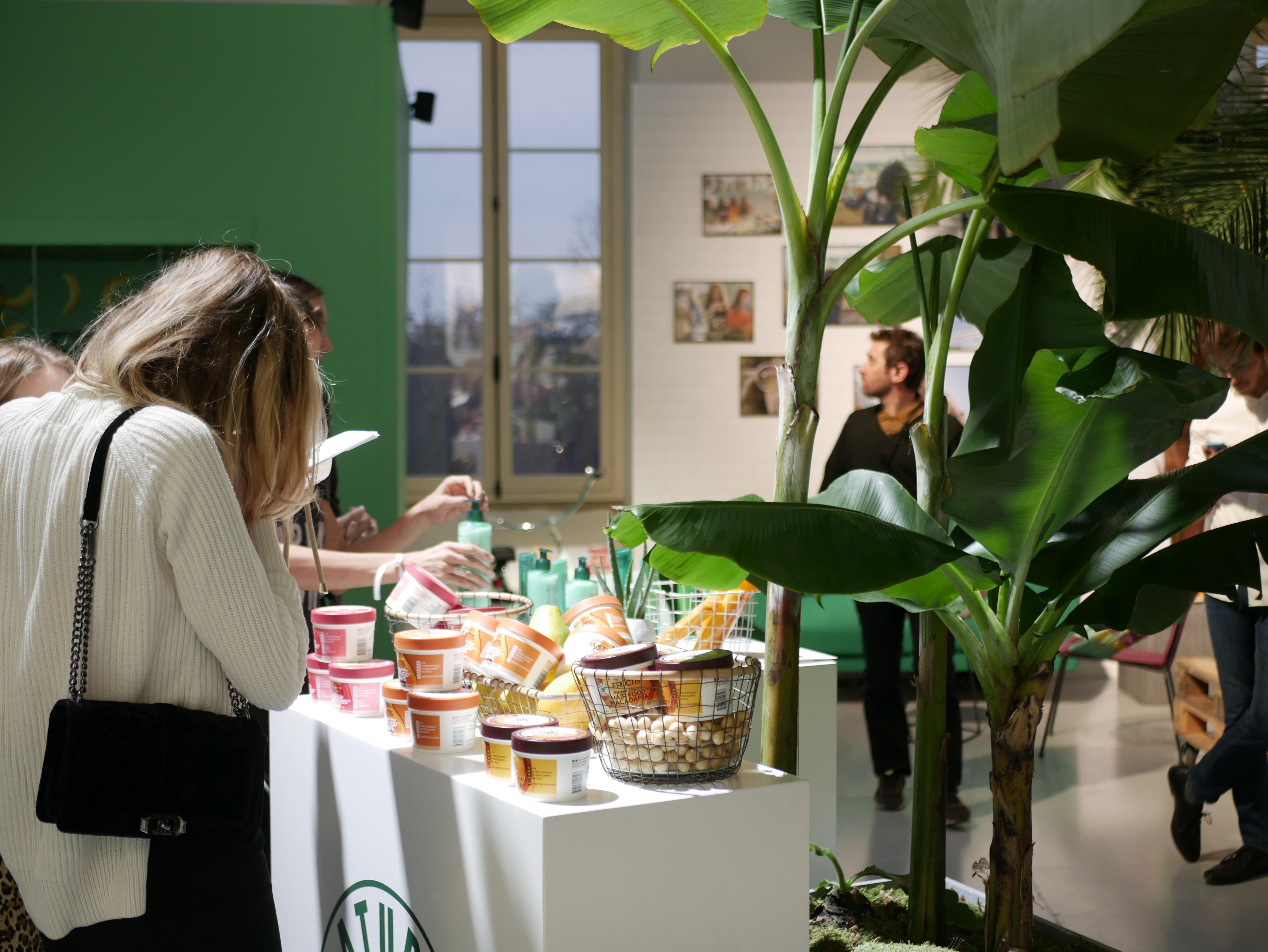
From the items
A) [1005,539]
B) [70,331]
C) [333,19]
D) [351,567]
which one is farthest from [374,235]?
[1005,539]

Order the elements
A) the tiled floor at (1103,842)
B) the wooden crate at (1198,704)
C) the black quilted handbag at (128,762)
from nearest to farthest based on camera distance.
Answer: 1. the black quilted handbag at (128,762)
2. the tiled floor at (1103,842)
3. the wooden crate at (1198,704)

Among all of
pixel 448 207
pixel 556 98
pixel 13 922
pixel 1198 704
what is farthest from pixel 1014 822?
pixel 556 98

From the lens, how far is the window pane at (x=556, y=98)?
7.53 metres

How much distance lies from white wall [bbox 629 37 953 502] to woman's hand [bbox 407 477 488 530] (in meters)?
4.03

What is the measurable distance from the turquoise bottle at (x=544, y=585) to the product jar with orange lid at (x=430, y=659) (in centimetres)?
85

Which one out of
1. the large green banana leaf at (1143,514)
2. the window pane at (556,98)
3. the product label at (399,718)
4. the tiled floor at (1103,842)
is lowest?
the tiled floor at (1103,842)

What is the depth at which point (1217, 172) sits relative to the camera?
3.13m

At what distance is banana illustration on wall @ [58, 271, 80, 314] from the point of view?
4.52m

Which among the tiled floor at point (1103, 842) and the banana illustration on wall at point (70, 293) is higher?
the banana illustration on wall at point (70, 293)

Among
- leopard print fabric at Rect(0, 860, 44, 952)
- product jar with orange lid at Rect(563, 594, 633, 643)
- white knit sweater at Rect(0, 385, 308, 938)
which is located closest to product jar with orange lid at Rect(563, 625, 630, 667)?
product jar with orange lid at Rect(563, 594, 633, 643)

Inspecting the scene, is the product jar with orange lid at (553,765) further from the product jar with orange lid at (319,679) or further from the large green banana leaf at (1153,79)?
the large green banana leaf at (1153,79)

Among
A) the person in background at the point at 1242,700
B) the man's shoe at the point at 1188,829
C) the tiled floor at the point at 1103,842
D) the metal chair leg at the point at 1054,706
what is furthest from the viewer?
the metal chair leg at the point at 1054,706

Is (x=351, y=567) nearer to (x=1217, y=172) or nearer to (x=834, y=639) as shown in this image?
(x=1217, y=172)

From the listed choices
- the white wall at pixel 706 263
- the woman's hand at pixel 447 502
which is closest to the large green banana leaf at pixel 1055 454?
the woman's hand at pixel 447 502
